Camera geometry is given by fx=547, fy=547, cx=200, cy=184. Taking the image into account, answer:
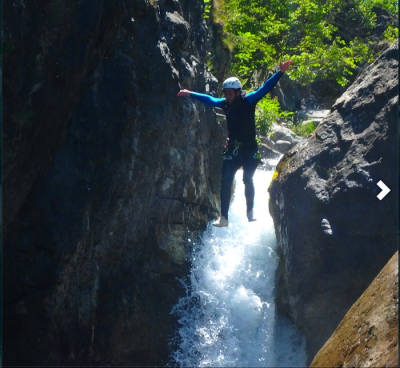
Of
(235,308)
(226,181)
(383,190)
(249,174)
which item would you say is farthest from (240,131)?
(235,308)

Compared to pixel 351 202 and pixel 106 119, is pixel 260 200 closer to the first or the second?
pixel 351 202

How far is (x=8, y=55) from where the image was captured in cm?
711

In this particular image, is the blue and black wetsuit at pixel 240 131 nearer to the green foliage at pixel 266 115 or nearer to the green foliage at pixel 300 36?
the green foliage at pixel 266 115

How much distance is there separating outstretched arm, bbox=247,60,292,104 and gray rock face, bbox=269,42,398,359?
2.35 metres

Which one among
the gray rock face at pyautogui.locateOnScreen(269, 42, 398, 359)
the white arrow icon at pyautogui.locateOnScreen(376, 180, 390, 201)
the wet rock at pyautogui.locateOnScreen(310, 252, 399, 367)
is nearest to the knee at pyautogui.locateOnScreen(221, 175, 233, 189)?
the gray rock face at pyautogui.locateOnScreen(269, 42, 398, 359)

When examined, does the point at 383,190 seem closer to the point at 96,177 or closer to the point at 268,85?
the point at 268,85

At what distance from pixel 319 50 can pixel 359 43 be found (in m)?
1.33

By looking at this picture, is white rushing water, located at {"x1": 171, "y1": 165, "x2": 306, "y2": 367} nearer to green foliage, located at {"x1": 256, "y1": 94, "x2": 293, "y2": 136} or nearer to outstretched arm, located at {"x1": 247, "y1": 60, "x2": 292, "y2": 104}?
outstretched arm, located at {"x1": 247, "y1": 60, "x2": 292, "y2": 104}

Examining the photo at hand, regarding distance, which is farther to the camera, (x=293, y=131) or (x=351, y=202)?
(x=293, y=131)

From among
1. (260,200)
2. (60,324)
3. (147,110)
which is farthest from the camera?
(260,200)

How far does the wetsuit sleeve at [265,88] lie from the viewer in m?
7.57

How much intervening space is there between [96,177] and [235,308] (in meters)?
3.86

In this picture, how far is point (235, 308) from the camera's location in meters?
10.6

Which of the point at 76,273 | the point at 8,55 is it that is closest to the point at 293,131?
the point at 76,273
